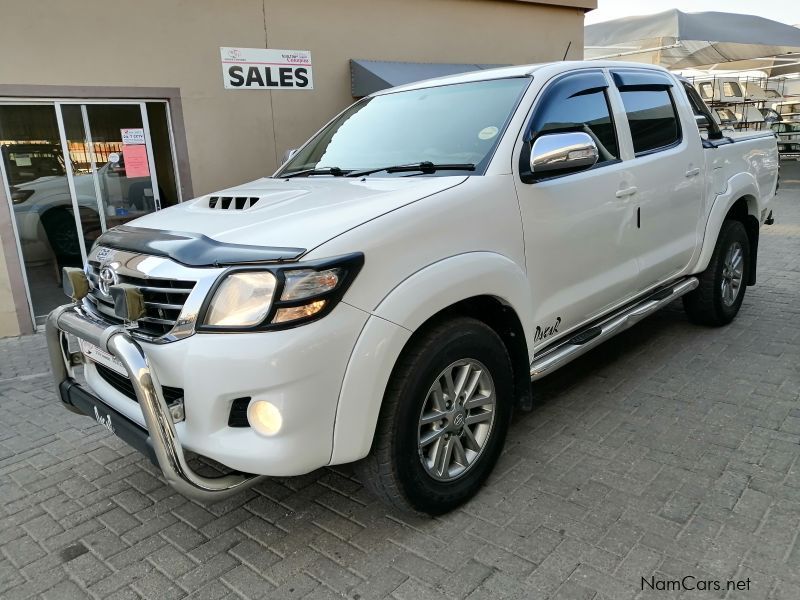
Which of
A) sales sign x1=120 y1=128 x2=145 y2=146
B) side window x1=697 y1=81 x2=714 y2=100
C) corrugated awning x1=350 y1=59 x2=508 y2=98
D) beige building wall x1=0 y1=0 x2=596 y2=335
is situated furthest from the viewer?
side window x1=697 y1=81 x2=714 y2=100

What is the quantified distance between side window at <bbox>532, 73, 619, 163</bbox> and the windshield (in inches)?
6.8

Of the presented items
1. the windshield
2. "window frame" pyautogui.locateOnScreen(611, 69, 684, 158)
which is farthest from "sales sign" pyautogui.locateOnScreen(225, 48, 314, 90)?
"window frame" pyautogui.locateOnScreen(611, 69, 684, 158)

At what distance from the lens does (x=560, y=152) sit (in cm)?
298

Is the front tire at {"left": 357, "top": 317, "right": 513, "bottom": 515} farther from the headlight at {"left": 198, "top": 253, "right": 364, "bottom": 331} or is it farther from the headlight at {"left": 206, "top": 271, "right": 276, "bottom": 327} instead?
the headlight at {"left": 206, "top": 271, "right": 276, "bottom": 327}

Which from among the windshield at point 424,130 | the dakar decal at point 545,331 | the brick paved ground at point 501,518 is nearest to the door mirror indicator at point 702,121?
the brick paved ground at point 501,518

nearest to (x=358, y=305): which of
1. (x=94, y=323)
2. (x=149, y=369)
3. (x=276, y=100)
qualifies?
(x=149, y=369)

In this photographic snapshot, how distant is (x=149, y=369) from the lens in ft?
7.21

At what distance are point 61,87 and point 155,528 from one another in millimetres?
5217

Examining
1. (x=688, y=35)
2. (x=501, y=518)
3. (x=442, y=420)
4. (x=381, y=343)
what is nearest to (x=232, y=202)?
(x=381, y=343)

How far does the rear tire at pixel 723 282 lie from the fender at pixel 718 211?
18 cm

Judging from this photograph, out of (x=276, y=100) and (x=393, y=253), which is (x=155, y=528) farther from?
(x=276, y=100)

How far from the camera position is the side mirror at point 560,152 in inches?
117

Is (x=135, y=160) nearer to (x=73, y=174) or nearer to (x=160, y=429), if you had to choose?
(x=73, y=174)

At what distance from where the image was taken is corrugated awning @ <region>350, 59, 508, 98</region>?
8016 mm
